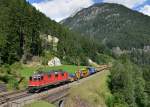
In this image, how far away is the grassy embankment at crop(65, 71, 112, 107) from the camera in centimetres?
6209

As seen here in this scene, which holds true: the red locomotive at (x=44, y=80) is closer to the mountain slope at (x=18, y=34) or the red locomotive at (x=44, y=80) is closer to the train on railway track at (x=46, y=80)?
the train on railway track at (x=46, y=80)

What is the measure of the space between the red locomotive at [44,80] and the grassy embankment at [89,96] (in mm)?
4258

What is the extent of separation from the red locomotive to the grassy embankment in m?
4.26

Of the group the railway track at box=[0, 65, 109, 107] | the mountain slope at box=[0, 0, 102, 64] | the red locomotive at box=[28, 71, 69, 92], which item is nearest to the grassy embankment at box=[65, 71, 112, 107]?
the railway track at box=[0, 65, 109, 107]

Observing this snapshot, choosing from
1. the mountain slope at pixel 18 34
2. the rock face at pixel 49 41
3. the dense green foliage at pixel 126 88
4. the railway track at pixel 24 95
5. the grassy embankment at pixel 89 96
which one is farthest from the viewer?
the rock face at pixel 49 41

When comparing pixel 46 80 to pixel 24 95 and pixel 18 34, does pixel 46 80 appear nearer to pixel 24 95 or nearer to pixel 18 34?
pixel 24 95

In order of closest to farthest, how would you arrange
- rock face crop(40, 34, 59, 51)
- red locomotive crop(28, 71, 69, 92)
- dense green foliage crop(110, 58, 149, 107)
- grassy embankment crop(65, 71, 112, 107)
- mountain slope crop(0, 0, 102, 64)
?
grassy embankment crop(65, 71, 112, 107)
red locomotive crop(28, 71, 69, 92)
dense green foliage crop(110, 58, 149, 107)
mountain slope crop(0, 0, 102, 64)
rock face crop(40, 34, 59, 51)

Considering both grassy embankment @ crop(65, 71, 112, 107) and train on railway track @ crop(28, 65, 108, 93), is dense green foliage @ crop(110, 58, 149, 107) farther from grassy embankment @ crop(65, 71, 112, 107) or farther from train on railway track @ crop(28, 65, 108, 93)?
train on railway track @ crop(28, 65, 108, 93)

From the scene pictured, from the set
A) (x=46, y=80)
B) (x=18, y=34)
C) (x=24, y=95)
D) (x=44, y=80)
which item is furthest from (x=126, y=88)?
(x=18, y=34)

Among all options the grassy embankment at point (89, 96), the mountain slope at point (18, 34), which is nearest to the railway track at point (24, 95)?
the grassy embankment at point (89, 96)

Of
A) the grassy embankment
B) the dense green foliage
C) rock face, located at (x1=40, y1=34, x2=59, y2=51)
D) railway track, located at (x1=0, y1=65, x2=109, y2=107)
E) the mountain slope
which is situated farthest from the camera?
rock face, located at (x1=40, y1=34, x2=59, y2=51)

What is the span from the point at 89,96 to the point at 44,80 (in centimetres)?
1030

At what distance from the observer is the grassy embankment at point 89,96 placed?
62088mm

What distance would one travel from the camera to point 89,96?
6862cm
